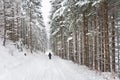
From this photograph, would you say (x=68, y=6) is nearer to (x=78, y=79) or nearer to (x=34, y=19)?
(x=78, y=79)

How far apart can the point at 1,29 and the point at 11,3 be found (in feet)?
19.3

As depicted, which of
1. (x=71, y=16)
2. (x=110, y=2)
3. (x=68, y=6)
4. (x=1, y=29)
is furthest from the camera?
(x=1, y=29)

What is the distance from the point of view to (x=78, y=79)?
12703 millimetres

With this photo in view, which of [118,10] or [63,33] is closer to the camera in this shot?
[118,10]

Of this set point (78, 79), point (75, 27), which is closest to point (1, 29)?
point (75, 27)

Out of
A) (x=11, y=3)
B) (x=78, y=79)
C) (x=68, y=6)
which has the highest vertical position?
(x=11, y=3)

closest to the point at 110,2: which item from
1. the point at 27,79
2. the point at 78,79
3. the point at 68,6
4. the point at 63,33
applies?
the point at 68,6

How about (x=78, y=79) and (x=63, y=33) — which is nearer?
(x=78, y=79)

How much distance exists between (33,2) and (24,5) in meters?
2.07

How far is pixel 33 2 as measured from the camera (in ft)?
146

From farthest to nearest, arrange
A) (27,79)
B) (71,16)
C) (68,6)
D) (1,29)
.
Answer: (1,29)
(71,16)
(68,6)
(27,79)

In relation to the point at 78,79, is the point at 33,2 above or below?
above

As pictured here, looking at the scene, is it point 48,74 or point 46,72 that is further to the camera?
point 46,72

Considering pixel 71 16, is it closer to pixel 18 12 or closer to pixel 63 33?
pixel 63 33
